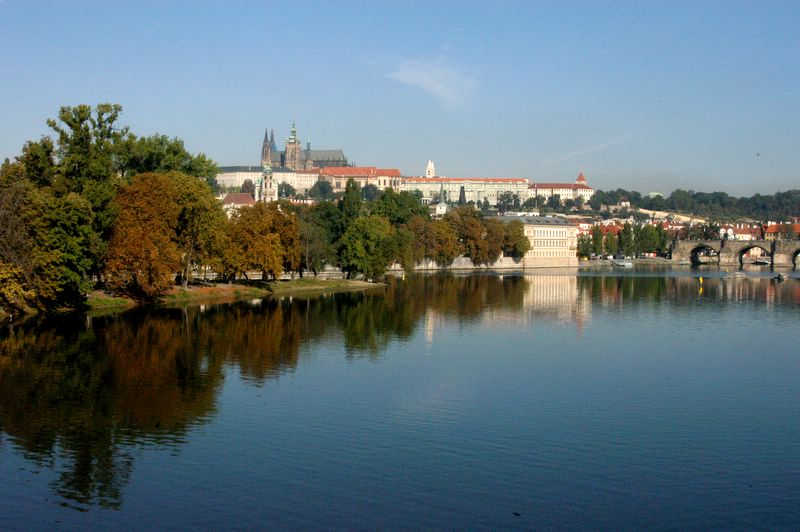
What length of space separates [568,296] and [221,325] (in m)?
30.0

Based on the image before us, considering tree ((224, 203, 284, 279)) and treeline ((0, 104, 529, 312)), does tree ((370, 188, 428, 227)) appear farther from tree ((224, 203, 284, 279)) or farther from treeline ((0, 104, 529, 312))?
tree ((224, 203, 284, 279))

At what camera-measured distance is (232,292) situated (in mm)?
58188

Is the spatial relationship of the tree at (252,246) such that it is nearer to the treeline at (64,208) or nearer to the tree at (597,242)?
the treeline at (64,208)

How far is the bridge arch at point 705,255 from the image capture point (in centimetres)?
14238

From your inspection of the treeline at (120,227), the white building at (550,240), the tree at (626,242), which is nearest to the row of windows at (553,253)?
the white building at (550,240)

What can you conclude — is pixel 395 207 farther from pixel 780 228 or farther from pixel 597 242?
pixel 780 228

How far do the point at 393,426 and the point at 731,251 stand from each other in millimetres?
126730

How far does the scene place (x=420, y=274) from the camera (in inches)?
3647

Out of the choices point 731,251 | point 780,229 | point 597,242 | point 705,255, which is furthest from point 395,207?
point 780,229

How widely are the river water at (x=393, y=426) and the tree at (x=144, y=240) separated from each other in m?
5.66

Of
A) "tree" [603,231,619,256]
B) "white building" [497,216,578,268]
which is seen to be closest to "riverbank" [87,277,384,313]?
"white building" [497,216,578,268]

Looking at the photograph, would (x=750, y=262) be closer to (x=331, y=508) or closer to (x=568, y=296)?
(x=568, y=296)

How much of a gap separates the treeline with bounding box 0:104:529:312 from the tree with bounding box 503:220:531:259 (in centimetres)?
4375

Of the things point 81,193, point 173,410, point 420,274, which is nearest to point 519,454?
point 173,410
